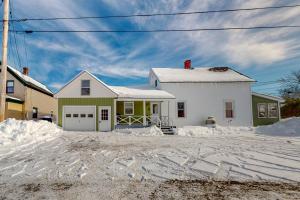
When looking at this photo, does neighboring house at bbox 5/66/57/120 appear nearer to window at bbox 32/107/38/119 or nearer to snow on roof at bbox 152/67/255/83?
window at bbox 32/107/38/119

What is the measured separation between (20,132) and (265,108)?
23.1 meters

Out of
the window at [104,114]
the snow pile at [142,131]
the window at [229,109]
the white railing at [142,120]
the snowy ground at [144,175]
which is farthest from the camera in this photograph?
the window at [229,109]

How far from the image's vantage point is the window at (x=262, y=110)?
22392mm

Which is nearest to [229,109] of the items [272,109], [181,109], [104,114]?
[272,109]

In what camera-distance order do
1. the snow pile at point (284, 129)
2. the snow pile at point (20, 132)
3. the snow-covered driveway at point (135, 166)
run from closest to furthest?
the snow-covered driveway at point (135, 166) → the snow pile at point (20, 132) → the snow pile at point (284, 129)

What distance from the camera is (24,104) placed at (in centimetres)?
2258

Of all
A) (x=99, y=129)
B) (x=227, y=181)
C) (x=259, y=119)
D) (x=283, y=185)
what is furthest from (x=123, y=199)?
(x=259, y=119)

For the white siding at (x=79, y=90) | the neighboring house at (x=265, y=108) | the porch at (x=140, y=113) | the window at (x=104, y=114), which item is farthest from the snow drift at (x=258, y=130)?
the white siding at (x=79, y=90)

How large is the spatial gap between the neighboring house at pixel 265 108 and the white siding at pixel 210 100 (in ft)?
2.73

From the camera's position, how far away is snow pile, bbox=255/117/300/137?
57.6ft

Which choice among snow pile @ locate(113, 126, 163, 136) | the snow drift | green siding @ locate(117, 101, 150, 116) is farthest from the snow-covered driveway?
green siding @ locate(117, 101, 150, 116)

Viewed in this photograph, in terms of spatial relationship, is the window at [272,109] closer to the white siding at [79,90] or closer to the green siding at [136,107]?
the green siding at [136,107]

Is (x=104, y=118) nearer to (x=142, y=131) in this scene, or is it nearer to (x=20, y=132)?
(x=142, y=131)

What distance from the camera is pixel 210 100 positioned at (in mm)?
21859
